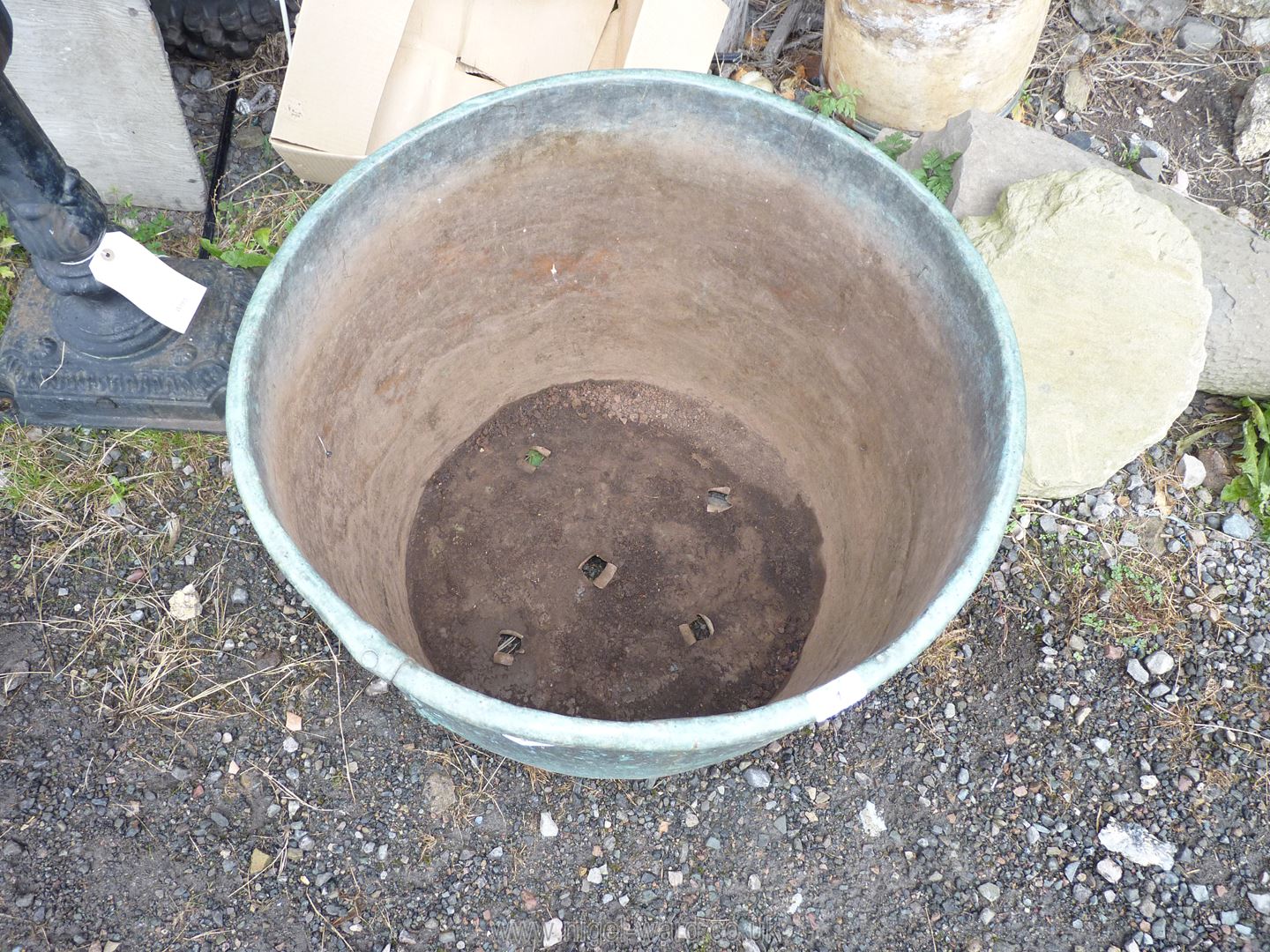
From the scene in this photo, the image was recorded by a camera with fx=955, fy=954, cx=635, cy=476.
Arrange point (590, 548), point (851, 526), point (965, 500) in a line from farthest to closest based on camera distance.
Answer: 1. point (590, 548)
2. point (851, 526)
3. point (965, 500)

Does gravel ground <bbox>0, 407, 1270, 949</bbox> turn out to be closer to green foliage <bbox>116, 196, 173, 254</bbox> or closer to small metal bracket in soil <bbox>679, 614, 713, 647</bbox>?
small metal bracket in soil <bbox>679, 614, 713, 647</bbox>

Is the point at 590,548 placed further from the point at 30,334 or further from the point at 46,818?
the point at 30,334

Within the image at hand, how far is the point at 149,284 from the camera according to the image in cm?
187

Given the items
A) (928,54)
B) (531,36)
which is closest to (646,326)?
(531,36)

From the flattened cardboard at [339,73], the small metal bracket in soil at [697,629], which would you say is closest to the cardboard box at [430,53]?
the flattened cardboard at [339,73]

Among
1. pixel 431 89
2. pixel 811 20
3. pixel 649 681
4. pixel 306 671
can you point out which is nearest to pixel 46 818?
pixel 306 671

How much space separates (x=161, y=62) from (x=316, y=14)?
0.40 m

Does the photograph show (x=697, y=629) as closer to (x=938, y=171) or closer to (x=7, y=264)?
(x=938, y=171)

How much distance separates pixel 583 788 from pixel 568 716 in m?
0.82

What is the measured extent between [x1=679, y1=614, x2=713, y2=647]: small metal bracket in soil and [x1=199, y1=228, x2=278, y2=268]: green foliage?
138cm

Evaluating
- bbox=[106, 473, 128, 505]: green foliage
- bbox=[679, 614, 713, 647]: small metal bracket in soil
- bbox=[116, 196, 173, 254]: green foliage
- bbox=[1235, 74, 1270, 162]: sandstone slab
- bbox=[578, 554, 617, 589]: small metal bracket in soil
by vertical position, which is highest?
bbox=[1235, 74, 1270, 162]: sandstone slab

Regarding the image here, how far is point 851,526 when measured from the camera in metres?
1.99

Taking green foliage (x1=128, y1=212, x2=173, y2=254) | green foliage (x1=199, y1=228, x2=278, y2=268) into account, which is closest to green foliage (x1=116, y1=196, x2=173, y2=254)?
green foliage (x1=128, y1=212, x2=173, y2=254)

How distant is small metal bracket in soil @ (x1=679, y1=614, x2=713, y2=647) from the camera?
2.06 meters
